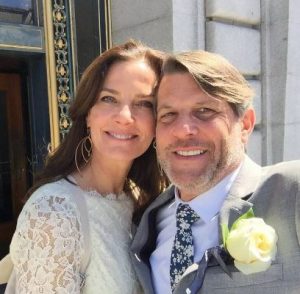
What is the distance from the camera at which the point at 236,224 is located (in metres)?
1.70

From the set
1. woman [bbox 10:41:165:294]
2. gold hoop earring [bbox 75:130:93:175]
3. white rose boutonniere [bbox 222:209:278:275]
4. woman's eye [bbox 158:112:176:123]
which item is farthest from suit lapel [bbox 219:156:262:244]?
gold hoop earring [bbox 75:130:93:175]

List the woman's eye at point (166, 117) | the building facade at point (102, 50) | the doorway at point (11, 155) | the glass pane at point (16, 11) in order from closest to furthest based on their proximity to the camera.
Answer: the woman's eye at point (166, 117)
the glass pane at point (16, 11)
the building facade at point (102, 50)
the doorway at point (11, 155)

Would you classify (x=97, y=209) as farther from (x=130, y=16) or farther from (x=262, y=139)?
(x=262, y=139)

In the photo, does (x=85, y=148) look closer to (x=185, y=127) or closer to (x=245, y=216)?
(x=185, y=127)

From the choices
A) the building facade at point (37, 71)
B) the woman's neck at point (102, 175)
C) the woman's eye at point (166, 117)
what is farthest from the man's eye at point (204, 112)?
the building facade at point (37, 71)

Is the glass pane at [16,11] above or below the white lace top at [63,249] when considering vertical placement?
above

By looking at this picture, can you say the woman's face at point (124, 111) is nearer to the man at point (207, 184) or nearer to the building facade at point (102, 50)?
the man at point (207, 184)

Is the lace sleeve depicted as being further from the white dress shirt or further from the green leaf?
the green leaf

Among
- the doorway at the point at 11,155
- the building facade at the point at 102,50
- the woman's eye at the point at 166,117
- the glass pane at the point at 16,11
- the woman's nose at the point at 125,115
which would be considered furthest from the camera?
the doorway at the point at 11,155

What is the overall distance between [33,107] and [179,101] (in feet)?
10.8

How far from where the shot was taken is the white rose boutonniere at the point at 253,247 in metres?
1.60

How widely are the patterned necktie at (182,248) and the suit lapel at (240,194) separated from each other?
17 cm

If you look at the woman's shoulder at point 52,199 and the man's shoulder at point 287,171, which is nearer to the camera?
the man's shoulder at point 287,171

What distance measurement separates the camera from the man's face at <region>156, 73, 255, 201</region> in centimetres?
198
